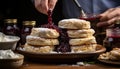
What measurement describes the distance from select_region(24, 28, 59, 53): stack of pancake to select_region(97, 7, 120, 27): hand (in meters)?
0.61

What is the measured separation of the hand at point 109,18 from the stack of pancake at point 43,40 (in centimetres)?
61

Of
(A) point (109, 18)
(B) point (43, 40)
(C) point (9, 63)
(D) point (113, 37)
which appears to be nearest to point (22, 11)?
(A) point (109, 18)

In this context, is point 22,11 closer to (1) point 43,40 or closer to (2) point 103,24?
(2) point 103,24

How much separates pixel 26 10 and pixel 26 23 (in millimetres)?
2026

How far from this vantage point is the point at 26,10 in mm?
4016

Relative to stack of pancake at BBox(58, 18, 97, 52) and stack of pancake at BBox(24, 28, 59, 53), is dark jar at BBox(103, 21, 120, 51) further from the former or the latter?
stack of pancake at BBox(24, 28, 59, 53)

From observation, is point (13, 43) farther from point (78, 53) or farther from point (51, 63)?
point (78, 53)

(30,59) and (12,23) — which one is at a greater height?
(12,23)

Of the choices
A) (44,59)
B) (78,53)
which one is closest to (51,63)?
(44,59)

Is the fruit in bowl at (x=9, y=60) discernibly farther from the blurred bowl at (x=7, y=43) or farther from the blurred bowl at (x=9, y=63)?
the blurred bowl at (x=7, y=43)

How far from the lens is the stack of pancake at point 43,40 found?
64.9 inches

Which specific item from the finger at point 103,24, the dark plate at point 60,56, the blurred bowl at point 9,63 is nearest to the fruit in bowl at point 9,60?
the blurred bowl at point 9,63

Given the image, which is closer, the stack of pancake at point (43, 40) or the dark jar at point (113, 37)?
the stack of pancake at point (43, 40)

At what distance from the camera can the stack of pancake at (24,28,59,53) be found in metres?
1.65
